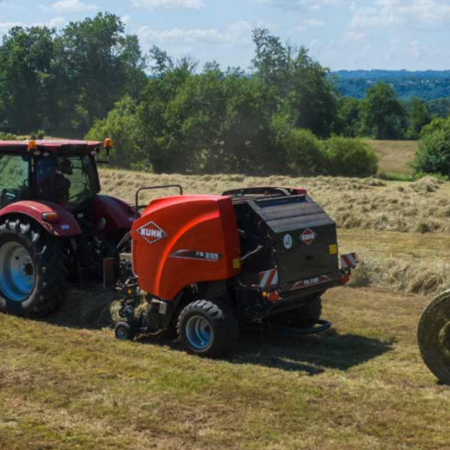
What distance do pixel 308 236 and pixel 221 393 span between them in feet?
6.52

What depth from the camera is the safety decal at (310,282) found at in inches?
295

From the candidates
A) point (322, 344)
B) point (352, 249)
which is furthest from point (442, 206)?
point (322, 344)

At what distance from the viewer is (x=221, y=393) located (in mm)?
6375

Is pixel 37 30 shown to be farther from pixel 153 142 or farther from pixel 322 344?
pixel 322 344

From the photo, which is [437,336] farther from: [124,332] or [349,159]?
[349,159]

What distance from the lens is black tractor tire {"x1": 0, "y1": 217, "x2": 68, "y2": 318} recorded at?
866cm

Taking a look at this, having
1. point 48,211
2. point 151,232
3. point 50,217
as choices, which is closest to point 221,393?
point 151,232

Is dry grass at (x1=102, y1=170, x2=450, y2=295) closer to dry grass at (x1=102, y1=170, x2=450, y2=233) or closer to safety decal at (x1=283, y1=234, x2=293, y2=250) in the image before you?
dry grass at (x1=102, y1=170, x2=450, y2=233)

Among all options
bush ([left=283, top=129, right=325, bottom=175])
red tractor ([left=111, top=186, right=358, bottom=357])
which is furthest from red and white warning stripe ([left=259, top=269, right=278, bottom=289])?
bush ([left=283, top=129, right=325, bottom=175])

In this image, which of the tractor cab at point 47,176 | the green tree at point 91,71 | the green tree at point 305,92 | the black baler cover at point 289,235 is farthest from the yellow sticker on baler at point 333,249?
the green tree at point 91,71

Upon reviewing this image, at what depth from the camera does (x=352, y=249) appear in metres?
13.2

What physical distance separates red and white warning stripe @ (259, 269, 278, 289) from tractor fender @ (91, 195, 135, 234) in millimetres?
2753

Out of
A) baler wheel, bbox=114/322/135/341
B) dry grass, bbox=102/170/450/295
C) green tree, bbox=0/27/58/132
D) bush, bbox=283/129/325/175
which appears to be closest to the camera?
baler wheel, bbox=114/322/135/341

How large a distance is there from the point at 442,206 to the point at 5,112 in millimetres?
71134
